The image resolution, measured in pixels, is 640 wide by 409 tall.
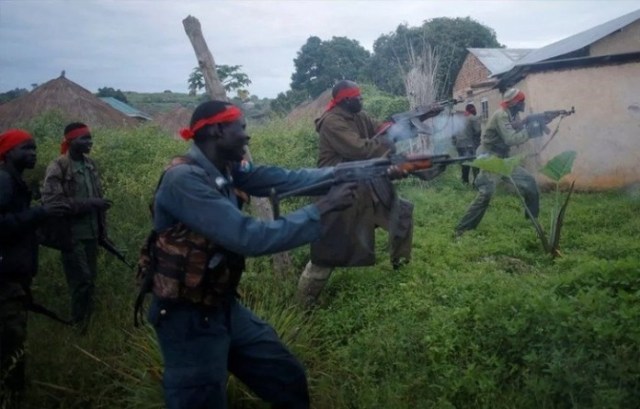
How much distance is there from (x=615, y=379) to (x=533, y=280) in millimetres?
1809

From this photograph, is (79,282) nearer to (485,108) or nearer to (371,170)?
(371,170)

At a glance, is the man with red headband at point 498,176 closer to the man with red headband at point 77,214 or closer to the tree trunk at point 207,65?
the tree trunk at point 207,65

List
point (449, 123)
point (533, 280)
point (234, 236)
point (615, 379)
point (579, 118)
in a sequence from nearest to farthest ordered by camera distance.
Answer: point (234, 236) → point (615, 379) → point (533, 280) → point (579, 118) → point (449, 123)

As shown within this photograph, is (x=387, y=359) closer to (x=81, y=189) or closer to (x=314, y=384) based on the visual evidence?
(x=314, y=384)

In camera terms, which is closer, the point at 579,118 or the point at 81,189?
the point at 81,189

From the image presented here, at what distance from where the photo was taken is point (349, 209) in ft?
16.6

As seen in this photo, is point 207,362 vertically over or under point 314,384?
over

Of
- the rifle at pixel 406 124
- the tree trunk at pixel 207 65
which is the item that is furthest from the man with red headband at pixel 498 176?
the tree trunk at pixel 207 65

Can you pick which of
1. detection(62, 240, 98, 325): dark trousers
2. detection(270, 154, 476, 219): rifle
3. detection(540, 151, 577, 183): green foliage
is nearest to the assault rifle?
detection(540, 151, 577, 183): green foliage

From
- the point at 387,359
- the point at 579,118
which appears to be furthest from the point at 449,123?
the point at 387,359

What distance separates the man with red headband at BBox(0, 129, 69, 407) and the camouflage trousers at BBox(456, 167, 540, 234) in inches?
200

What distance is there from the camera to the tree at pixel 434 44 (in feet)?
92.6

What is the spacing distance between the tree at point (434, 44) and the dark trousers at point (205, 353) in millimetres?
25148

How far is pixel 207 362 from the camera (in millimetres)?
2836
